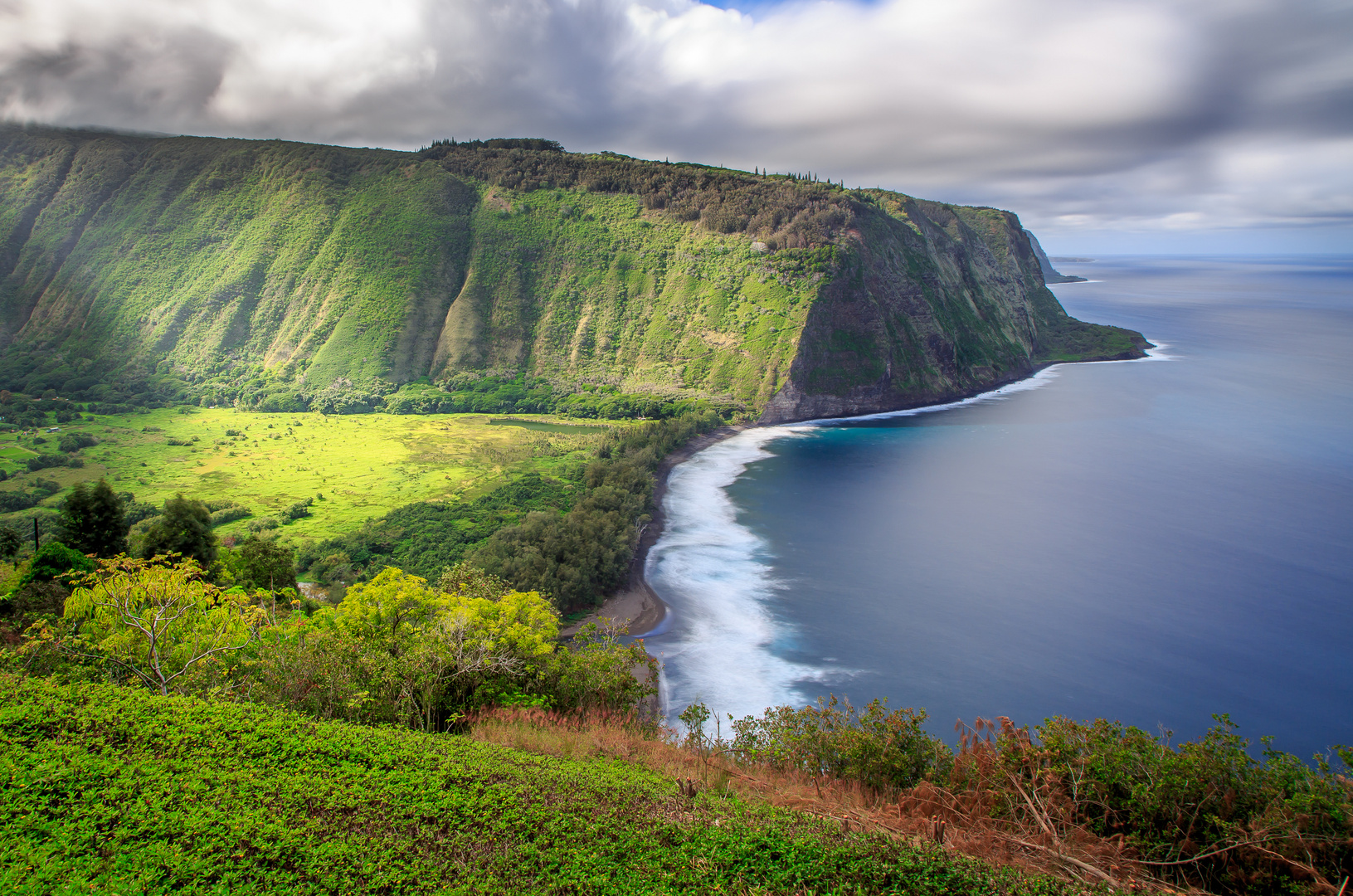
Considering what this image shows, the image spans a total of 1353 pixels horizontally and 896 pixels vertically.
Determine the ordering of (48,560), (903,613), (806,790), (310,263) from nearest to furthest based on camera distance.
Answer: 1. (806,790)
2. (48,560)
3. (903,613)
4. (310,263)

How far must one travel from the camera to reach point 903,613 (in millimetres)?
46094

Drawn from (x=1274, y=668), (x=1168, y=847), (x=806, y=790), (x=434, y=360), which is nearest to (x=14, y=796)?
(x=806, y=790)

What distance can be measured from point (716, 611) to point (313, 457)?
56.0 meters

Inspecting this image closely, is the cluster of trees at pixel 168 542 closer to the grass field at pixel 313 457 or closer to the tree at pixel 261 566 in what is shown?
the tree at pixel 261 566

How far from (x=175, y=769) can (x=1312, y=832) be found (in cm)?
1977

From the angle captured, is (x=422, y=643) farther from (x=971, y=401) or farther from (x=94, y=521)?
(x=971, y=401)

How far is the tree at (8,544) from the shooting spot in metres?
34.9

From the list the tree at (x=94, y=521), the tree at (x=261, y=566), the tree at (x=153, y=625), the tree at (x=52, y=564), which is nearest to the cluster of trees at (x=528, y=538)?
the tree at (x=261, y=566)

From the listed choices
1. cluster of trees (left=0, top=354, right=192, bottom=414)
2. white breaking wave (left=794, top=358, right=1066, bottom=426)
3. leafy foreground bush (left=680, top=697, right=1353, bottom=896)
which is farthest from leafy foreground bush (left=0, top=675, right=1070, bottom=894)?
cluster of trees (left=0, top=354, right=192, bottom=414)

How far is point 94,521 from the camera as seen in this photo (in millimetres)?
33406

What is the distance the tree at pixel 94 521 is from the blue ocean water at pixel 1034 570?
29.2 metres

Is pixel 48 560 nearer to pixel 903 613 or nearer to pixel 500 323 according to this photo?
pixel 903 613

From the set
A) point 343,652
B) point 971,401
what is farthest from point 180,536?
point 971,401

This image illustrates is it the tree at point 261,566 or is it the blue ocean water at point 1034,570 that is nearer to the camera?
the tree at point 261,566
